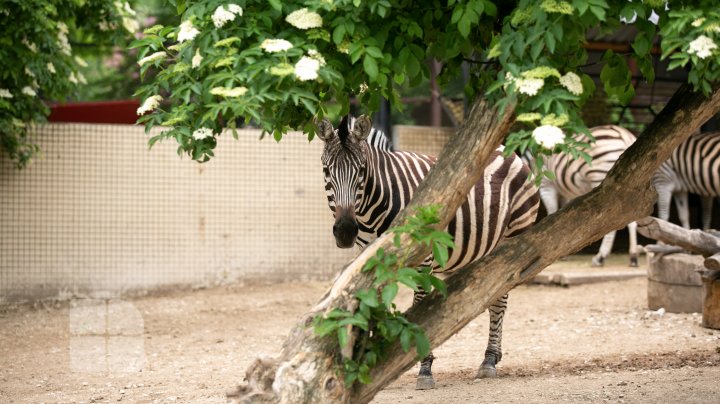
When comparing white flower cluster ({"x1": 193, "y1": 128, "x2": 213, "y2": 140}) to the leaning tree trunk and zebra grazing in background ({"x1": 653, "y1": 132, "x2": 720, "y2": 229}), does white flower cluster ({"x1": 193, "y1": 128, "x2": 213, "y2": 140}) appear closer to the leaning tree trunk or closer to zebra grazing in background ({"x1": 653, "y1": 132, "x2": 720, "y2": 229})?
the leaning tree trunk

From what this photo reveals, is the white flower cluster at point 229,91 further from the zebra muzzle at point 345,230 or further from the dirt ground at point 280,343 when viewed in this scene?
the dirt ground at point 280,343

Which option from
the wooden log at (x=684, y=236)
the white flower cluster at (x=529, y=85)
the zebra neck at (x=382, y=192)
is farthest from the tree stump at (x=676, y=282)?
the white flower cluster at (x=529, y=85)

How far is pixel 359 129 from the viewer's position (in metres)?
4.69

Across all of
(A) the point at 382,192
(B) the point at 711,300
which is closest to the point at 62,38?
(A) the point at 382,192

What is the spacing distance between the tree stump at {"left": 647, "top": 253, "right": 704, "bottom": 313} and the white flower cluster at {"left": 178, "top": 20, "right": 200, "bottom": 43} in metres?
4.88

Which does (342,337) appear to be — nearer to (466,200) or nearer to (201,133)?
(201,133)

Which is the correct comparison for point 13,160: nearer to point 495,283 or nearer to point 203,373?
point 203,373

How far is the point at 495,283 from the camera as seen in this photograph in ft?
12.8

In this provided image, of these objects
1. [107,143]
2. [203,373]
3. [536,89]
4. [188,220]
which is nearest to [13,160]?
[107,143]

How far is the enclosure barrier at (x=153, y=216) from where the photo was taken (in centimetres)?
874

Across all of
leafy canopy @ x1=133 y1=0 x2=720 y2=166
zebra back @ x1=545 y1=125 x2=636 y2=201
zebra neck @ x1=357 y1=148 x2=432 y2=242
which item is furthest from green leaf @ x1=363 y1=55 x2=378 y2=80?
zebra back @ x1=545 y1=125 x2=636 y2=201

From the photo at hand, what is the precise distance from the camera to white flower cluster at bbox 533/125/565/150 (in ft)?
9.52

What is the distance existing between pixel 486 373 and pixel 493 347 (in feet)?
0.63

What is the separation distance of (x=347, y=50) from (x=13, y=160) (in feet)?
20.5
